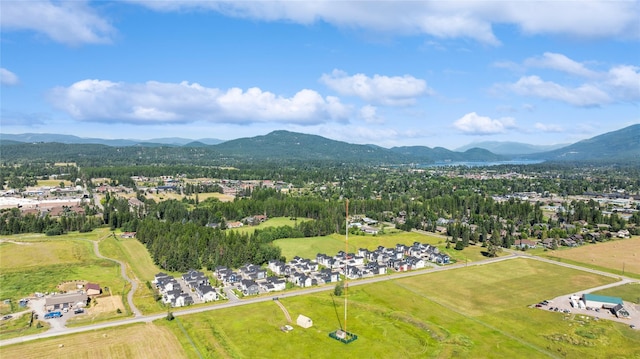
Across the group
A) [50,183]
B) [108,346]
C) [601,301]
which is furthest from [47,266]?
[50,183]

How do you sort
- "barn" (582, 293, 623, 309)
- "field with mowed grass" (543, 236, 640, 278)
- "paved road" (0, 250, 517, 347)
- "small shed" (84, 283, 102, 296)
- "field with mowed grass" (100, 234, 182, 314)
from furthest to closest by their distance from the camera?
"field with mowed grass" (543, 236, 640, 278)
"small shed" (84, 283, 102, 296)
"field with mowed grass" (100, 234, 182, 314)
"barn" (582, 293, 623, 309)
"paved road" (0, 250, 517, 347)

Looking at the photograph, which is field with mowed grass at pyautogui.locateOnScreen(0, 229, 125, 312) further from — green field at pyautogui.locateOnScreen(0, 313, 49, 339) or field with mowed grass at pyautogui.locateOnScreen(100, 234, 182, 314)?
green field at pyautogui.locateOnScreen(0, 313, 49, 339)

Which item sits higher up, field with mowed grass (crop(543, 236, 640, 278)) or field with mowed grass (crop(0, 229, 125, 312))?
field with mowed grass (crop(543, 236, 640, 278))

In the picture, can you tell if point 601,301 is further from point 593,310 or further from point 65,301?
point 65,301

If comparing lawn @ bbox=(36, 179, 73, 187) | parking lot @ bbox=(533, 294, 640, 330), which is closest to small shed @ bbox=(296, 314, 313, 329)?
parking lot @ bbox=(533, 294, 640, 330)

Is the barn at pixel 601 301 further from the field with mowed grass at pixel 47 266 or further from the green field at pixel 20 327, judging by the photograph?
the green field at pixel 20 327

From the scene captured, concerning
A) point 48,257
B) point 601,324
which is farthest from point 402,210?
point 48,257
